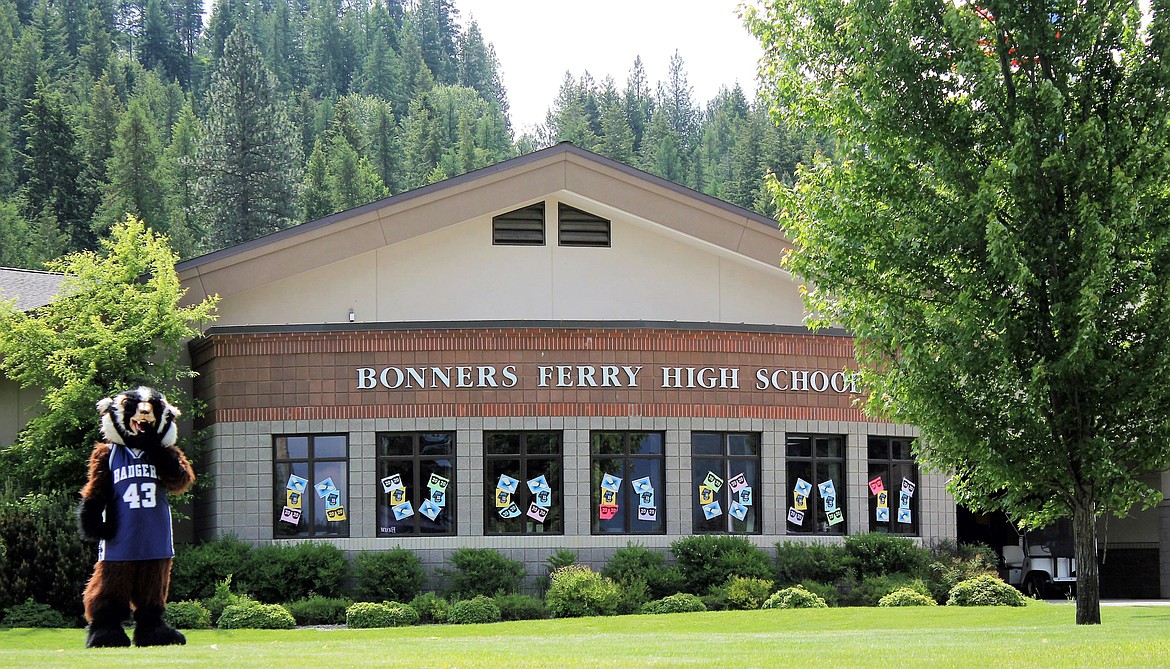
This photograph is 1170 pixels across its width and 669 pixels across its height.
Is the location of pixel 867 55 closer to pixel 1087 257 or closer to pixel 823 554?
pixel 1087 257

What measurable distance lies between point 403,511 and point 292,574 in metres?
2.24

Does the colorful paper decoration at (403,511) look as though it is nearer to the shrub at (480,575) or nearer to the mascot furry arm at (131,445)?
the shrub at (480,575)

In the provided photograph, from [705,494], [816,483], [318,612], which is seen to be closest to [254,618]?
[318,612]

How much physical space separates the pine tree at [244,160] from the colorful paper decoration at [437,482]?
51.6 m

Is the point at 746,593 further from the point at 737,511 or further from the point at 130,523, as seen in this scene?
the point at 130,523

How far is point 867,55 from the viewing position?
16750 mm

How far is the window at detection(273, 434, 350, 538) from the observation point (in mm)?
25344

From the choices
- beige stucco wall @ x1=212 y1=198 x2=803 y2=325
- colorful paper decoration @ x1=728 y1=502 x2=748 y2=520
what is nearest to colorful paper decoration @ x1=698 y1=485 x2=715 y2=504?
colorful paper decoration @ x1=728 y1=502 x2=748 y2=520

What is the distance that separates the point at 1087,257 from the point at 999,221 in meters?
1.01

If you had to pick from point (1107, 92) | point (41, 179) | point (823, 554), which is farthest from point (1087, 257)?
point (41, 179)

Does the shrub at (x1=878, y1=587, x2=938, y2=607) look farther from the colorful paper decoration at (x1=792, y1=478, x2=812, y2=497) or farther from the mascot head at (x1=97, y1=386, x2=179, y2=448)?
the mascot head at (x1=97, y1=386, x2=179, y2=448)

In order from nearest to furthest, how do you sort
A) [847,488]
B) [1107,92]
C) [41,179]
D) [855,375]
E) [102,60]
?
1. [1107,92]
2. [855,375]
3. [847,488]
4. [41,179]
5. [102,60]

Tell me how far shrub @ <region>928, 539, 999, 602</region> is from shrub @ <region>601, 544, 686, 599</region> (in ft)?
15.7

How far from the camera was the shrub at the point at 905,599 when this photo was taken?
24078mm
